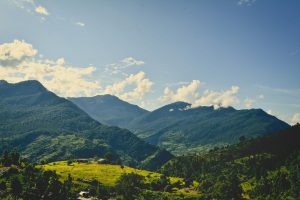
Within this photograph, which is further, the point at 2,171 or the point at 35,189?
the point at 2,171

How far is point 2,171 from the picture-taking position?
196750mm

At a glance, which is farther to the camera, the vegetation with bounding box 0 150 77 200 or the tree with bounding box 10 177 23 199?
the vegetation with bounding box 0 150 77 200

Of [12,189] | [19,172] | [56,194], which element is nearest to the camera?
[12,189]

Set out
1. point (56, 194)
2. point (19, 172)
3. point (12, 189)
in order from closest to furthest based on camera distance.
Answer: point (12, 189) → point (56, 194) → point (19, 172)

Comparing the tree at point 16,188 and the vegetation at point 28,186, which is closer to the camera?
the tree at point 16,188

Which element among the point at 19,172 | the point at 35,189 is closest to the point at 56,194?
the point at 35,189

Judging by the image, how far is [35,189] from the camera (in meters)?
172

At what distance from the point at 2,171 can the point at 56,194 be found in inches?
1577

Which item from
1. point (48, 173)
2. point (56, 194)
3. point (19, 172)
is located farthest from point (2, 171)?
point (56, 194)

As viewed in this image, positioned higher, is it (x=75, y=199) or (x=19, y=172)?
(x=19, y=172)

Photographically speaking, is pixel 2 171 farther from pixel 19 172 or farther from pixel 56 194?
pixel 56 194

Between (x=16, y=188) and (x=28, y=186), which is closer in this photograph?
(x=16, y=188)

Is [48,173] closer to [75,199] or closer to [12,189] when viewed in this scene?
[75,199]

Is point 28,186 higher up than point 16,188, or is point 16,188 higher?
point 28,186
